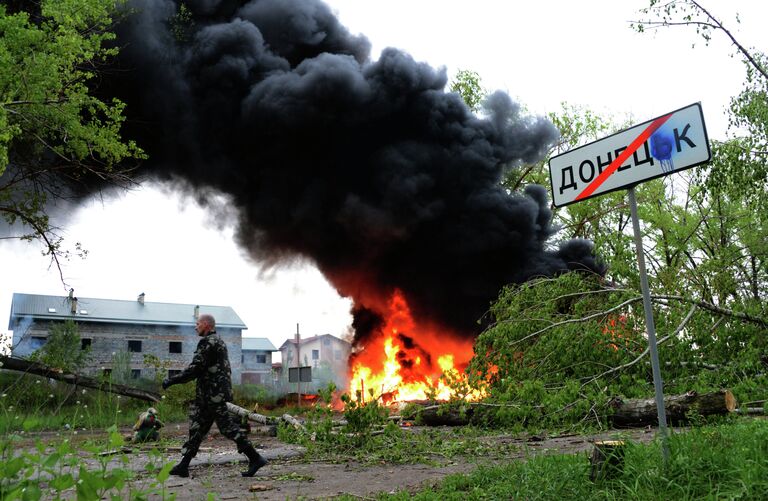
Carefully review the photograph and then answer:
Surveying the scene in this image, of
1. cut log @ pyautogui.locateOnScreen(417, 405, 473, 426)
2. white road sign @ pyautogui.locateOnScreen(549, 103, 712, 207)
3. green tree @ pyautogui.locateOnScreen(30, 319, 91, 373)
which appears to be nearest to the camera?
white road sign @ pyautogui.locateOnScreen(549, 103, 712, 207)

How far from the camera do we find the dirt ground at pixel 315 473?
531 cm

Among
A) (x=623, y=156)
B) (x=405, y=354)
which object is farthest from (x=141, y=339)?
(x=623, y=156)

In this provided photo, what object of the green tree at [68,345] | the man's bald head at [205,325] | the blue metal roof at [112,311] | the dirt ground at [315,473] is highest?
the blue metal roof at [112,311]

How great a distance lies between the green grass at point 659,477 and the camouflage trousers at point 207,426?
2295 millimetres

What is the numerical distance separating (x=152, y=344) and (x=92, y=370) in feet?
20.7

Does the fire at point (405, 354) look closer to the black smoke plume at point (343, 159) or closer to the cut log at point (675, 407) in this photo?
the black smoke plume at point (343, 159)

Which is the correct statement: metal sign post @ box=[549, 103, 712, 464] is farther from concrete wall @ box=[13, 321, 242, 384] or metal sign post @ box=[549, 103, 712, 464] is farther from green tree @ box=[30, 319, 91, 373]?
concrete wall @ box=[13, 321, 242, 384]

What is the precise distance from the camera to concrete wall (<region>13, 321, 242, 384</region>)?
32.9 m

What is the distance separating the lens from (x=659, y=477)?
3611 millimetres

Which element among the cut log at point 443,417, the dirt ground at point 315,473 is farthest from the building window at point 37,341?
the cut log at point 443,417

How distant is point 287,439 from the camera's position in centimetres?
923

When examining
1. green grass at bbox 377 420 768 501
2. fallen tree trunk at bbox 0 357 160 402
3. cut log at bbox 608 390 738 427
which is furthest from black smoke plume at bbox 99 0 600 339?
green grass at bbox 377 420 768 501

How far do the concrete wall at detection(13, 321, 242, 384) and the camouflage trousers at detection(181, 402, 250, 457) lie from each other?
26.8 meters

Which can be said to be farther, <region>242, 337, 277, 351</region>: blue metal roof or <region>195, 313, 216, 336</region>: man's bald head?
<region>242, 337, 277, 351</region>: blue metal roof
